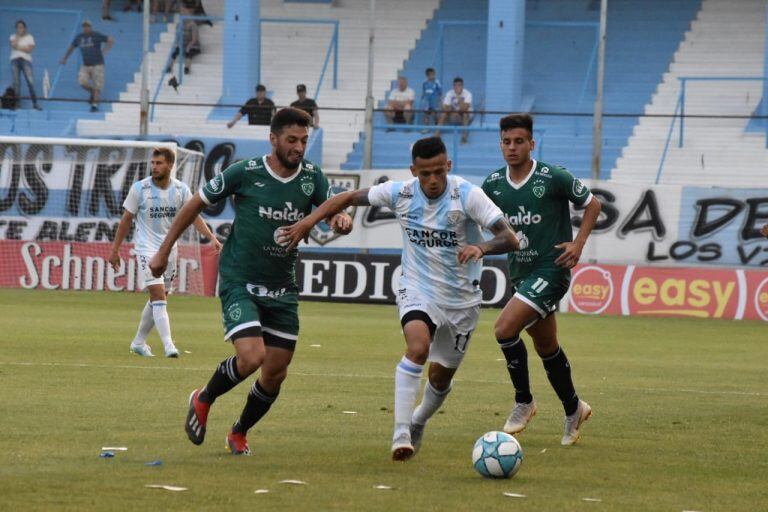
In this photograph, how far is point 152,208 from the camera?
1611cm

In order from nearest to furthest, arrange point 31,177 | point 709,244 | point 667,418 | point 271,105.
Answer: point 667,418
point 709,244
point 31,177
point 271,105

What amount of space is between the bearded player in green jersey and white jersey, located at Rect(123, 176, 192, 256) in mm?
6718

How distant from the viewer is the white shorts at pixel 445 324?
350 inches

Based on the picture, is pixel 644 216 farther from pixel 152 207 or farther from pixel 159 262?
pixel 159 262

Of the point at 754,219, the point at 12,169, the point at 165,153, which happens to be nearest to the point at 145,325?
the point at 165,153

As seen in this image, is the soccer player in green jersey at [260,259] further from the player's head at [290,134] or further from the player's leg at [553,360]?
the player's leg at [553,360]

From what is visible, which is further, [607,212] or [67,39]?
[67,39]

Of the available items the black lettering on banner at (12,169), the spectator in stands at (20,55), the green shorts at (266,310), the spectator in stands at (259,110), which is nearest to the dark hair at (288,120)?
the green shorts at (266,310)

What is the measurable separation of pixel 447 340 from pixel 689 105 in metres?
26.5

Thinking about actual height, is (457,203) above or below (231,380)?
above

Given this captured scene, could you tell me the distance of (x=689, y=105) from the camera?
1348 inches

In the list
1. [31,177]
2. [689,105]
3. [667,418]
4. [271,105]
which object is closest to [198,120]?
[271,105]

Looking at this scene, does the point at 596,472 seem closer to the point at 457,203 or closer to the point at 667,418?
the point at 457,203

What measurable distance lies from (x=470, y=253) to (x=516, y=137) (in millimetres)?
1808
